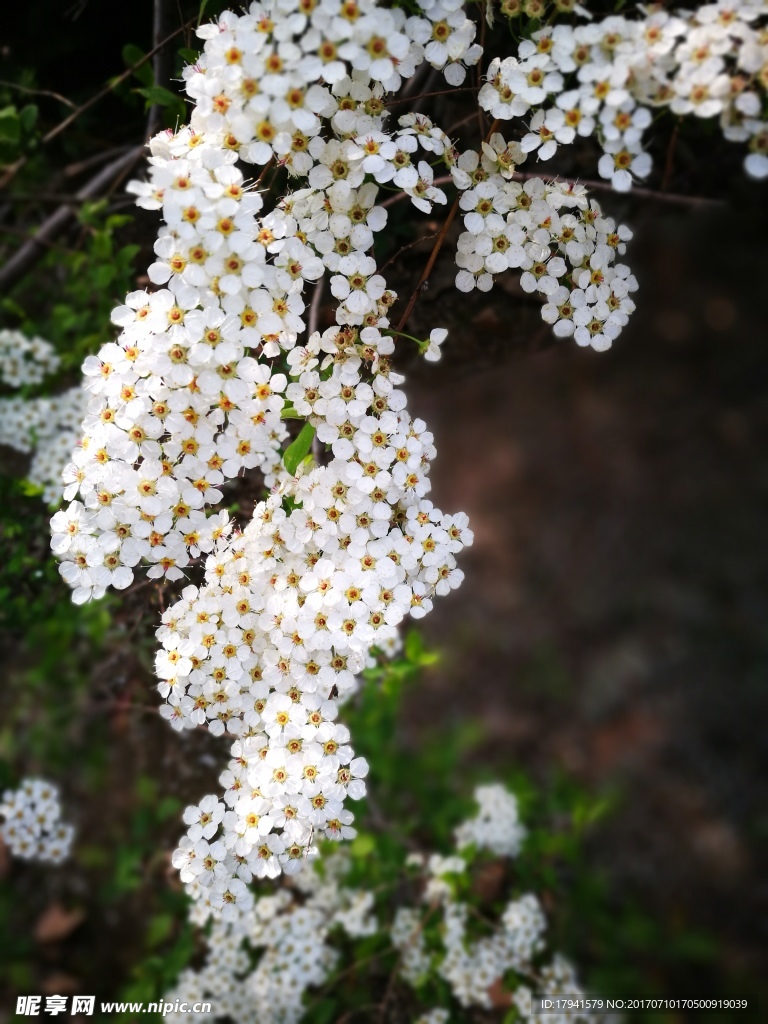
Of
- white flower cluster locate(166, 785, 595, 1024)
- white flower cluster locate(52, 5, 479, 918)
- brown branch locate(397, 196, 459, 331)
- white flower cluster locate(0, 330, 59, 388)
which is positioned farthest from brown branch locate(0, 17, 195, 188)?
white flower cluster locate(166, 785, 595, 1024)

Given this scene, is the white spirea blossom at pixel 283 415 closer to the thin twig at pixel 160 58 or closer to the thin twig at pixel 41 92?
the thin twig at pixel 160 58

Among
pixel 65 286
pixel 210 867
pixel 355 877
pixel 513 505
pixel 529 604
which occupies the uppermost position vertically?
pixel 513 505

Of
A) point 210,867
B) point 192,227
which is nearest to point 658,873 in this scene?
point 210,867

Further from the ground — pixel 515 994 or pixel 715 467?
pixel 715 467

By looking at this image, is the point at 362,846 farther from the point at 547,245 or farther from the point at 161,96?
the point at 161,96

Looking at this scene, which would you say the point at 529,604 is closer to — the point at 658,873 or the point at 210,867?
the point at 658,873

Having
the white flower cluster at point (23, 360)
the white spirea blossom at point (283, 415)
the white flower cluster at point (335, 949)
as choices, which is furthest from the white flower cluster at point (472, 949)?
the white flower cluster at point (23, 360)
